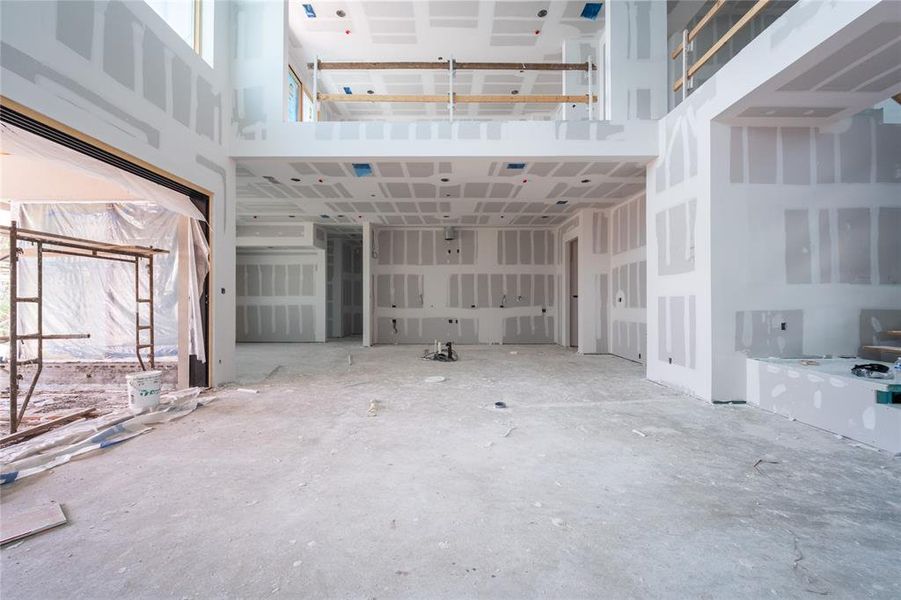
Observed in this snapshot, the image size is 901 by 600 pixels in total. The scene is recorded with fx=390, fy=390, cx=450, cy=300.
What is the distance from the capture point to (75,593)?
143 centimetres

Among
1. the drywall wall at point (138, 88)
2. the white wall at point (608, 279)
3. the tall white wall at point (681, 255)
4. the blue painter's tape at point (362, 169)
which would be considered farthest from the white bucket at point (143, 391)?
the white wall at point (608, 279)

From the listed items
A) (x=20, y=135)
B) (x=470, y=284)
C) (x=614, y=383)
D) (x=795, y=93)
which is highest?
(x=795, y=93)

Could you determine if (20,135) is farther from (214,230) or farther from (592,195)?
(592,195)

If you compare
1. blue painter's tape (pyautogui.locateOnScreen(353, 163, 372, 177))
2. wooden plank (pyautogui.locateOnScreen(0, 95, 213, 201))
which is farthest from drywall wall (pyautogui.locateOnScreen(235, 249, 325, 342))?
wooden plank (pyautogui.locateOnScreen(0, 95, 213, 201))

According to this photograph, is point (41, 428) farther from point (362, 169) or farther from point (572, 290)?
point (572, 290)

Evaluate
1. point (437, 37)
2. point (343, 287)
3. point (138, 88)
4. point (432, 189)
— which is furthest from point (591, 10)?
point (343, 287)

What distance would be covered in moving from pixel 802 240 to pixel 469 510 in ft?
15.3

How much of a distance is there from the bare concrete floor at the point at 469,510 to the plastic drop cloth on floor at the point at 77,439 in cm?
14

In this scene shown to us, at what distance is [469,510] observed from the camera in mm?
2004

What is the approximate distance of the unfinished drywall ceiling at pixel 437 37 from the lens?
6367 mm

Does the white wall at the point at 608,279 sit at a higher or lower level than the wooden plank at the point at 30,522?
higher

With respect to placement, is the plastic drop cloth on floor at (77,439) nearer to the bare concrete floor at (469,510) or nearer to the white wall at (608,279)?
the bare concrete floor at (469,510)

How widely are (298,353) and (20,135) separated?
626 cm

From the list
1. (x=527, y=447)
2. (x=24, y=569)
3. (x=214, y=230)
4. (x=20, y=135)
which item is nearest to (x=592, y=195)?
(x=527, y=447)
